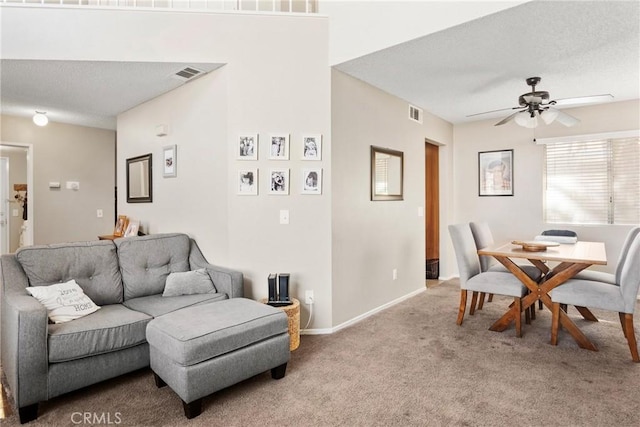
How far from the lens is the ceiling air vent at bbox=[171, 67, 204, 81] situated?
335 centimetres

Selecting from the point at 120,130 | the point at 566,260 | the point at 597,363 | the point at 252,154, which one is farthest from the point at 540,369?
the point at 120,130

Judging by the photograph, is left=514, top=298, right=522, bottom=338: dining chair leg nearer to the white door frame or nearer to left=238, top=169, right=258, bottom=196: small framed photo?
left=238, top=169, right=258, bottom=196: small framed photo

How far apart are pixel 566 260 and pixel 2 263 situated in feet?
13.7

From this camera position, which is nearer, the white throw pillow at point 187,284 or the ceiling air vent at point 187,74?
the white throw pillow at point 187,284

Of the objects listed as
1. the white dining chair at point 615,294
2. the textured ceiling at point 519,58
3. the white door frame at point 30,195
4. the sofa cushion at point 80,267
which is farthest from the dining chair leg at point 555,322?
the white door frame at point 30,195

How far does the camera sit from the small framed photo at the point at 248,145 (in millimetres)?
3219

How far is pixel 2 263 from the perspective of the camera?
8.21ft

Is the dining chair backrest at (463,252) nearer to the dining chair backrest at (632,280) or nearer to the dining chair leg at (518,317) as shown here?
the dining chair leg at (518,317)

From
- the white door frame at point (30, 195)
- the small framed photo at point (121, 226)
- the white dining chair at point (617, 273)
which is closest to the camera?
the white dining chair at point (617, 273)

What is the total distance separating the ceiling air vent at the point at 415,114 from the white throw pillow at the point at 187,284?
122 inches

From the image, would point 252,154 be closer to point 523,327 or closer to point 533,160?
point 523,327

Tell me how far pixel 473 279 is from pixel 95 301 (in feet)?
10.7

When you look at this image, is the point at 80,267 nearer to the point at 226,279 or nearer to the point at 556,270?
the point at 226,279

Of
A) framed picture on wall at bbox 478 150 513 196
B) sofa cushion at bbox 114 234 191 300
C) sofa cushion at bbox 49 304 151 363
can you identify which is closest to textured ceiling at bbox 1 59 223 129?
sofa cushion at bbox 114 234 191 300
